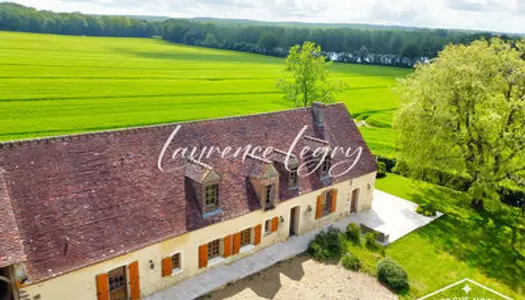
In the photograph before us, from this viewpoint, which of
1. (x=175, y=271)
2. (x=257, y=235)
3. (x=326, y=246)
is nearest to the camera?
(x=175, y=271)

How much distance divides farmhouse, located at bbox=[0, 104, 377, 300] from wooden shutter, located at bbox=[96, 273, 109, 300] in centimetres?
8

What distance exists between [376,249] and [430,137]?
35.7 feet

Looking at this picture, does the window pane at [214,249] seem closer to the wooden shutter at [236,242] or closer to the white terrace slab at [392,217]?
the wooden shutter at [236,242]

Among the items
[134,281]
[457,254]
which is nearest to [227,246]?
[134,281]

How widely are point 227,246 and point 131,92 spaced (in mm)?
51585

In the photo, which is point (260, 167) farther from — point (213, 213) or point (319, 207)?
point (319, 207)

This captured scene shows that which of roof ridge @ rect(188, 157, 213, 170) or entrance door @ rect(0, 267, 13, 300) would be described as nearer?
entrance door @ rect(0, 267, 13, 300)

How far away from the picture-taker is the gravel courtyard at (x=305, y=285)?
20500 millimetres

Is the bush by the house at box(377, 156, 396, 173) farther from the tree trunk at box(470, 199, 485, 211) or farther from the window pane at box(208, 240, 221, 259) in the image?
the window pane at box(208, 240, 221, 259)

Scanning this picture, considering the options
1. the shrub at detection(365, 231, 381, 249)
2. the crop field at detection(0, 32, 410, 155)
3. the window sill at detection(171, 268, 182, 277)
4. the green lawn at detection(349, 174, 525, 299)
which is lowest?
the green lawn at detection(349, 174, 525, 299)

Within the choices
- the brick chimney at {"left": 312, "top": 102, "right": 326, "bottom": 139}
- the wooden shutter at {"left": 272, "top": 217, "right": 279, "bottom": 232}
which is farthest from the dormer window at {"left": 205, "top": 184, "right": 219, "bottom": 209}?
the brick chimney at {"left": 312, "top": 102, "right": 326, "bottom": 139}

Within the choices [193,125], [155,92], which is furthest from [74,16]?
[193,125]

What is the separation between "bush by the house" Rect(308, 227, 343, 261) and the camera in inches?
948

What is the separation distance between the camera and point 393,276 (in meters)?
22.0
